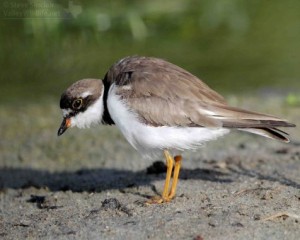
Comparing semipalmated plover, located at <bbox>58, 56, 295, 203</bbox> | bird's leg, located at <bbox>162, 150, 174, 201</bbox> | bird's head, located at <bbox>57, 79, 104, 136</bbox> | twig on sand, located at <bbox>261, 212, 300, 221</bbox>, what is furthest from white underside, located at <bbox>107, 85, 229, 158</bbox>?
twig on sand, located at <bbox>261, 212, 300, 221</bbox>

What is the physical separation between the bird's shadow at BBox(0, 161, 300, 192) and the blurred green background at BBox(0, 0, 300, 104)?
117 inches

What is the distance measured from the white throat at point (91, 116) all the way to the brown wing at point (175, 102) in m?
0.37

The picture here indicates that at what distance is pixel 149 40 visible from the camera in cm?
1366

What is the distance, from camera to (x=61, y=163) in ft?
29.9

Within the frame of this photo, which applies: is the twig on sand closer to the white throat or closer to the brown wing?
the brown wing

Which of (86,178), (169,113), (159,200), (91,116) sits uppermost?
(169,113)

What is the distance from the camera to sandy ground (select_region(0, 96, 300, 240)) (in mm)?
5660

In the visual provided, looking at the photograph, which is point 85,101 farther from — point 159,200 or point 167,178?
point 159,200

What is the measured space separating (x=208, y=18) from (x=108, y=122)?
→ 8.22 meters

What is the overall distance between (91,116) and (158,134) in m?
0.89

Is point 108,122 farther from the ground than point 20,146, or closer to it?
farther from the ground

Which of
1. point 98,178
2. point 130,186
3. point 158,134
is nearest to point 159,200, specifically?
point 158,134

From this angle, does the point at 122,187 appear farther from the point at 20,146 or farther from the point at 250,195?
the point at 20,146

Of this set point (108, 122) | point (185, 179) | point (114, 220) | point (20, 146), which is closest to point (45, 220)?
point (114, 220)
